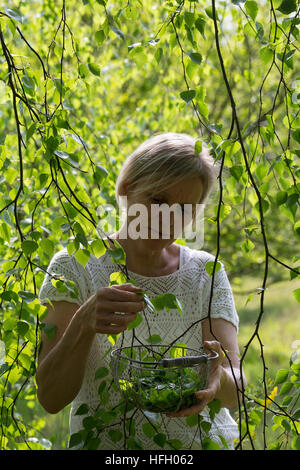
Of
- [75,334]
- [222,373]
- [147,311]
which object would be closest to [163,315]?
[147,311]

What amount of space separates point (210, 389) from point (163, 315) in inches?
16.4

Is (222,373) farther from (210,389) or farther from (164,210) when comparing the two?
(164,210)

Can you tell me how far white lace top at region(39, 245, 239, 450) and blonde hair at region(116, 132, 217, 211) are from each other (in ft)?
0.67

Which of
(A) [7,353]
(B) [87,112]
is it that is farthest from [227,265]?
(B) [87,112]

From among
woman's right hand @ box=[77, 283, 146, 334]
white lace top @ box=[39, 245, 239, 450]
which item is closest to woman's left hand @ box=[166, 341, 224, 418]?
woman's right hand @ box=[77, 283, 146, 334]

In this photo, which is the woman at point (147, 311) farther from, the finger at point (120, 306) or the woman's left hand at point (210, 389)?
the finger at point (120, 306)

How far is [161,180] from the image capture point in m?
1.34

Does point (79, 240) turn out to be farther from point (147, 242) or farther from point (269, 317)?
point (269, 317)

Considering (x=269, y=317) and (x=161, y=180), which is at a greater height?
(x=161, y=180)

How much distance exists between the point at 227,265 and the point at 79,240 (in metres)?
0.33

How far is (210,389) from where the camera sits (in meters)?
1.05

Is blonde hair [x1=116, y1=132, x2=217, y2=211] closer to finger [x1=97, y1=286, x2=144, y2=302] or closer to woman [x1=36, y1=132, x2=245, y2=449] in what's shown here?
woman [x1=36, y1=132, x2=245, y2=449]

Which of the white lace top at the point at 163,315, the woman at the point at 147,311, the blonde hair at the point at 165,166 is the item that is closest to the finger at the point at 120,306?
the woman at the point at 147,311

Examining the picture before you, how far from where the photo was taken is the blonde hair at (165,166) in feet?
4.44
